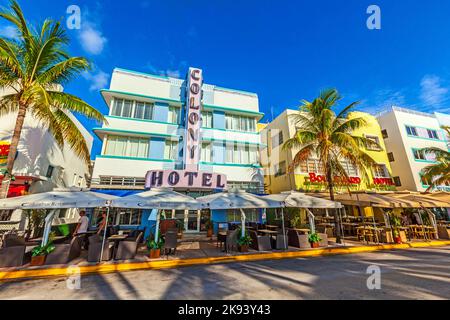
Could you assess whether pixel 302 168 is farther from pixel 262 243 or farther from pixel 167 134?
pixel 167 134

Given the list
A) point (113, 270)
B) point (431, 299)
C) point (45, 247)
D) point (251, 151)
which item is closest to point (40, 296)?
point (113, 270)

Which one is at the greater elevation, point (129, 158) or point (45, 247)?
point (129, 158)

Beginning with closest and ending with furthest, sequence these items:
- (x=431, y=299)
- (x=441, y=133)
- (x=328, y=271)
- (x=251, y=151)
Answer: (x=431, y=299) → (x=328, y=271) → (x=251, y=151) → (x=441, y=133)

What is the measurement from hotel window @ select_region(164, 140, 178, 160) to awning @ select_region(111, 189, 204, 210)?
23.3 feet

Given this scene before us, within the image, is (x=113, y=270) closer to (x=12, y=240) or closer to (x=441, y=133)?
(x=12, y=240)

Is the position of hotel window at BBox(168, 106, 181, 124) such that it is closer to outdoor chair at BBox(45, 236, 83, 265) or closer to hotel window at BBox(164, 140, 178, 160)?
hotel window at BBox(164, 140, 178, 160)

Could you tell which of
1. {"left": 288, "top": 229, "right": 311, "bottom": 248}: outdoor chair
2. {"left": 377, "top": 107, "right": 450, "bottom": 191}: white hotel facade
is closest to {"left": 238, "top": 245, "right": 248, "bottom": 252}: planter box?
{"left": 288, "top": 229, "right": 311, "bottom": 248}: outdoor chair

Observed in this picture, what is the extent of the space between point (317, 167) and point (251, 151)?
23.3 feet

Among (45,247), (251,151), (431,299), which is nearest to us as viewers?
(431,299)

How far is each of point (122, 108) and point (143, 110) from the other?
64.9 inches

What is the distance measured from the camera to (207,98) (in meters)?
18.7

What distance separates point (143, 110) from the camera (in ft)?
55.3

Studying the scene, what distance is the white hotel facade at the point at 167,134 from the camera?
14.9m

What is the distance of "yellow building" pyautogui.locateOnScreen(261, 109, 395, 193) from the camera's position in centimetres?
1844
